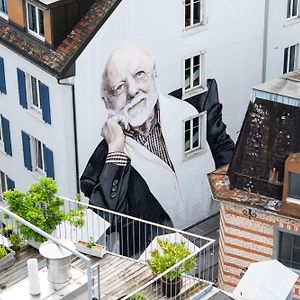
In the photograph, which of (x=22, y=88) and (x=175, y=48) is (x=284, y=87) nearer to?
(x=175, y=48)

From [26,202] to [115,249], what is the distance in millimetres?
18416

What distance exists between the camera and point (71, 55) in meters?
40.7

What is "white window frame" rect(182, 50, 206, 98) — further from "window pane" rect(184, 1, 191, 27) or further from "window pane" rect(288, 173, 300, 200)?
"window pane" rect(288, 173, 300, 200)

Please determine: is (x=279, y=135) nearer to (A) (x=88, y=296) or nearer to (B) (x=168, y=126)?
(B) (x=168, y=126)

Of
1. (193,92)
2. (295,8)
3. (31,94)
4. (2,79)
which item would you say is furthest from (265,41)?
(2,79)

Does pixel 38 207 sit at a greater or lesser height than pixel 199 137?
greater

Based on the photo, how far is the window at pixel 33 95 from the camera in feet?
140

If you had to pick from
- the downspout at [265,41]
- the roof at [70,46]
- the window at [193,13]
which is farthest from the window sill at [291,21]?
the roof at [70,46]

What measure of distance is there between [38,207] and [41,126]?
57.7ft

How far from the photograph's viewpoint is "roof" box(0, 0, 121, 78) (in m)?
40.7

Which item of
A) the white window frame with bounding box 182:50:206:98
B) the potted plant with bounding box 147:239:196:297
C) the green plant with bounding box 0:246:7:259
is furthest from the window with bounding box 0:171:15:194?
the green plant with bounding box 0:246:7:259

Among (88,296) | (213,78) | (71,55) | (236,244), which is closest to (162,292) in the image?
(88,296)

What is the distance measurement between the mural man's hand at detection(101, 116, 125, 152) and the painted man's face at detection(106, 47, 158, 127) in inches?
18.2

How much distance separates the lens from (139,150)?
148 ft
